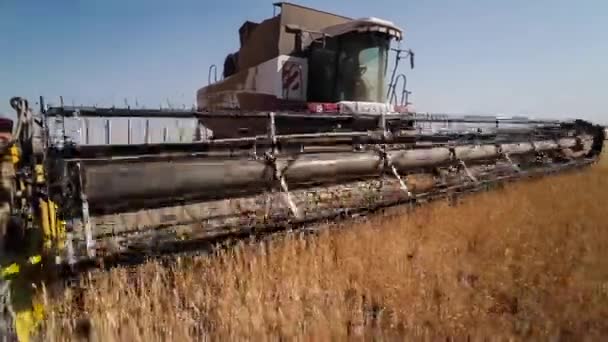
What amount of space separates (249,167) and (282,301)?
90cm

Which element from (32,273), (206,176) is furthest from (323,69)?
(32,273)

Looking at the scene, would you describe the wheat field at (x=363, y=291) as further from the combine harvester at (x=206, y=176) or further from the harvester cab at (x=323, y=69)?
the harvester cab at (x=323, y=69)

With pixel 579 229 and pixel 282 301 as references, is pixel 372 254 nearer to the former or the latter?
pixel 282 301

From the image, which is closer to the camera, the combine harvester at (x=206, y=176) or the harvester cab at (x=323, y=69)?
the combine harvester at (x=206, y=176)

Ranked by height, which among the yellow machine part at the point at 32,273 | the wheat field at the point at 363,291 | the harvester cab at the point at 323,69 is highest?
the harvester cab at the point at 323,69

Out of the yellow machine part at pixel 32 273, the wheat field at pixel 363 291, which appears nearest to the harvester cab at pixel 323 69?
the wheat field at pixel 363 291

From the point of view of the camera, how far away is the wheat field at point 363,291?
1.54m

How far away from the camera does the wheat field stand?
1.54 m

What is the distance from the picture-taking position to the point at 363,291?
6.25 ft

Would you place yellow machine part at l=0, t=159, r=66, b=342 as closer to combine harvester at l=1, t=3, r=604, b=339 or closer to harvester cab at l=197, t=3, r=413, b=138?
combine harvester at l=1, t=3, r=604, b=339

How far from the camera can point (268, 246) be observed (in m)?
2.17

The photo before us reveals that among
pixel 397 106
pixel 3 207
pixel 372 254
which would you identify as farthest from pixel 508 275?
pixel 397 106

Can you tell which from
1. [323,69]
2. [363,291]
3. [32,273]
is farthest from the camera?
[323,69]

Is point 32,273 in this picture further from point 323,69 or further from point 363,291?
point 323,69
